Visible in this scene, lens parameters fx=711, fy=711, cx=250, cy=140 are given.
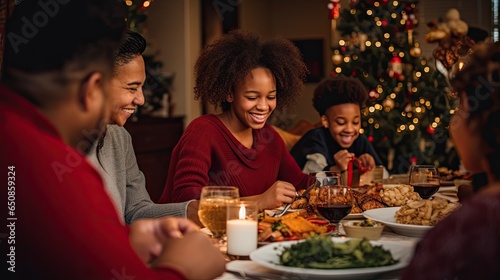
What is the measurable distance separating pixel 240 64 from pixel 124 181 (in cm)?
77

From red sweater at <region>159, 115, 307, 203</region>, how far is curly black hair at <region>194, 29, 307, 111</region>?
0.13 m

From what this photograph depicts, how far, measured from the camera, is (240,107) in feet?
9.43

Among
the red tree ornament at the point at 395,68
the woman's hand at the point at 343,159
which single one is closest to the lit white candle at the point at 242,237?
the woman's hand at the point at 343,159

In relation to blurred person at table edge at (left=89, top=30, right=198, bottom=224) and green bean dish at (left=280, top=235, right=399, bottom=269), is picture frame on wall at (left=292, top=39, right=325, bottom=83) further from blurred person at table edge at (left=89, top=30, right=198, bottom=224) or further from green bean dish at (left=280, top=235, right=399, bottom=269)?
→ green bean dish at (left=280, top=235, right=399, bottom=269)

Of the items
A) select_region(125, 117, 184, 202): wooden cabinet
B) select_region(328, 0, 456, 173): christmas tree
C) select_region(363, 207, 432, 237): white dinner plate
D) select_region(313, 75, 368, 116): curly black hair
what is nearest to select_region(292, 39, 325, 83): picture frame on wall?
select_region(125, 117, 184, 202): wooden cabinet

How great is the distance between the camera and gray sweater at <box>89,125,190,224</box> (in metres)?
2.23

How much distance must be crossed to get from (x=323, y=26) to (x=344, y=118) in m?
5.05

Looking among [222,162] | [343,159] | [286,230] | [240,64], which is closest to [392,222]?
[286,230]

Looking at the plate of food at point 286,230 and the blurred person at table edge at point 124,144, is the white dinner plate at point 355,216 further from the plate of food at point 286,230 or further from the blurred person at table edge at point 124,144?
the blurred person at table edge at point 124,144

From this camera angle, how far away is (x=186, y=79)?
23.0 feet

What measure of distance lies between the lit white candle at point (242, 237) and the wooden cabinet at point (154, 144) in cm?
441

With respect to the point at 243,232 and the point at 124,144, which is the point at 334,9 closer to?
the point at 124,144

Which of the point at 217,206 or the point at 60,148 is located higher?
the point at 60,148

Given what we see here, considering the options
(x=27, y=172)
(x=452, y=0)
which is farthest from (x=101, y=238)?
(x=452, y=0)
